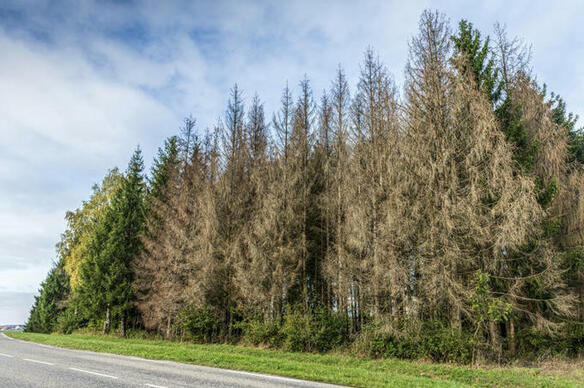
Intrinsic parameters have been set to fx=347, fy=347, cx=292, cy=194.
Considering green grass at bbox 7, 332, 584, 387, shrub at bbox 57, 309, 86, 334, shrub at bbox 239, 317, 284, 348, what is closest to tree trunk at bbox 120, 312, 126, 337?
shrub at bbox 57, 309, 86, 334

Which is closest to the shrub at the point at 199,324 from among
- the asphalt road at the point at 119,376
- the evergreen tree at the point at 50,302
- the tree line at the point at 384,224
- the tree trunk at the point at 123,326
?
the tree line at the point at 384,224

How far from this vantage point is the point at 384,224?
13.9 metres

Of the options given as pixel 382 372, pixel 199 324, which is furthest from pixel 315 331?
pixel 199 324

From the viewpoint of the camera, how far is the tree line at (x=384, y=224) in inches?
499

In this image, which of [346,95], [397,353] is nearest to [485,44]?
[346,95]

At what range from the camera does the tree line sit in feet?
41.5

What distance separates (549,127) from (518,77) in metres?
3.34

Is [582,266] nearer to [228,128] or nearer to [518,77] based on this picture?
[518,77]

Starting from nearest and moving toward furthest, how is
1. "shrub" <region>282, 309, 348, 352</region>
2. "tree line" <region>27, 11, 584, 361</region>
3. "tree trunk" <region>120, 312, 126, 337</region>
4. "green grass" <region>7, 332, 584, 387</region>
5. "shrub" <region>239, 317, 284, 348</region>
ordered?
"green grass" <region>7, 332, 584, 387</region>, "tree line" <region>27, 11, 584, 361</region>, "shrub" <region>282, 309, 348, 352</region>, "shrub" <region>239, 317, 284, 348</region>, "tree trunk" <region>120, 312, 126, 337</region>

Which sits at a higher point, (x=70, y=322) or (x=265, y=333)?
(x=265, y=333)

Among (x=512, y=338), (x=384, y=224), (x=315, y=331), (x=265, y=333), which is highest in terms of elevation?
(x=384, y=224)

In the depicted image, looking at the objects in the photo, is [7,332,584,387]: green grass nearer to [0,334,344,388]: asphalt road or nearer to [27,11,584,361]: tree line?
[0,334,344,388]: asphalt road

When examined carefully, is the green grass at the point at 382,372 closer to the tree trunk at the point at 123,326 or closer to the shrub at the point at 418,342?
the shrub at the point at 418,342

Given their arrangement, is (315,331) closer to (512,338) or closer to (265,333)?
(265,333)
